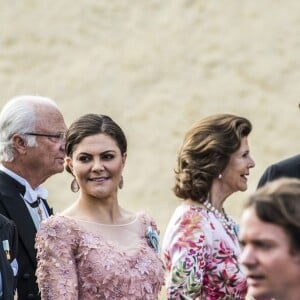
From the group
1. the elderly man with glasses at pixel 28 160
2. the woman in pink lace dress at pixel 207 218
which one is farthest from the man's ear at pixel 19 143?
the woman in pink lace dress at pixel 207 218

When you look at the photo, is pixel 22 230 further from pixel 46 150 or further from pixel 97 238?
pixel 97 238

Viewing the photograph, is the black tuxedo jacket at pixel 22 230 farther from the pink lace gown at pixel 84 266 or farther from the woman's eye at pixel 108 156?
the woman's eye at pixel 108 156

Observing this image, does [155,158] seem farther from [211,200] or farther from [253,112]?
[211,200]

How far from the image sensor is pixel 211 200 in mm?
5996

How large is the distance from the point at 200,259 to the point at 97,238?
1.53 feet

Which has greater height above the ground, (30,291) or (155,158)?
(155,158)

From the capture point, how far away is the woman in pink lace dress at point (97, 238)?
5555mm

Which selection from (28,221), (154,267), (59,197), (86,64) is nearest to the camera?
(154,267)

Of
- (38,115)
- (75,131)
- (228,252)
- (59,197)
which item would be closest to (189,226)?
(228,252)

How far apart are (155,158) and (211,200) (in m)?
7.40

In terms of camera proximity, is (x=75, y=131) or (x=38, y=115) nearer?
(x=75, y=131)

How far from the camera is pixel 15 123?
6488 mm

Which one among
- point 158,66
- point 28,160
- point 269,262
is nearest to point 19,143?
point 28,160

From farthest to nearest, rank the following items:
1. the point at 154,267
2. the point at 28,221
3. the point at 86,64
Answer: the point at 86,64 → the point at 28,221 → the point at 154,267
